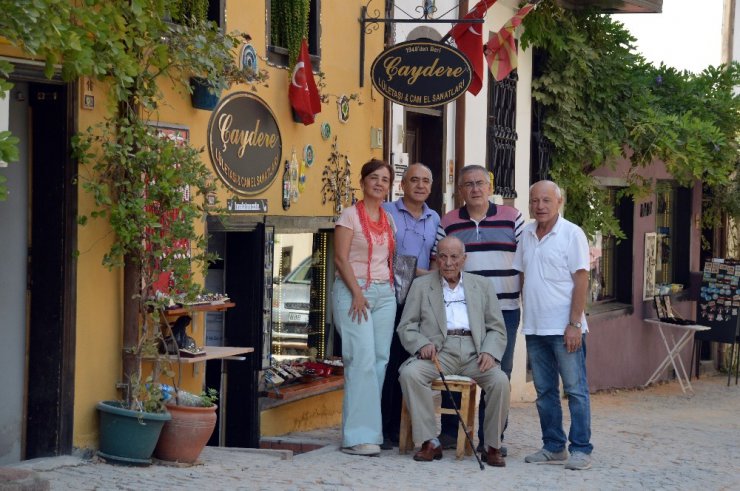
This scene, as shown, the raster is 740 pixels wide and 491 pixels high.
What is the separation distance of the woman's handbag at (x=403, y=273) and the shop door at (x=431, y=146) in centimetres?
381

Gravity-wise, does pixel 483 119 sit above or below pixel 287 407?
above

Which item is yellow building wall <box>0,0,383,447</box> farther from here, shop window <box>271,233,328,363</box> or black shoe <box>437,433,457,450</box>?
black shoe <box>437,433,457,450</box>

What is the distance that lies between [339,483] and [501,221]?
2.18 metres

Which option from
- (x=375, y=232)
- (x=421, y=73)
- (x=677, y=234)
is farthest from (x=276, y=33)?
(x=677, y=234)

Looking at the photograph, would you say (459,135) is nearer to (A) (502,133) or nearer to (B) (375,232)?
(A) (502,133)

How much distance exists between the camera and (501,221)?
8.92m

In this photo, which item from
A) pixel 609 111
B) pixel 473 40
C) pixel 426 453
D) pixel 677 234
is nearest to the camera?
pixel 426 453

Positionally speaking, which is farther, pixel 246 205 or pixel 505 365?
pixel 246 205

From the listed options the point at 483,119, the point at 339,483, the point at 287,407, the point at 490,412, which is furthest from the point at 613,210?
the point at 339,483

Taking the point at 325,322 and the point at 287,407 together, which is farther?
the point at 325,322

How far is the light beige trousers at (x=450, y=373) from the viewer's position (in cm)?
858

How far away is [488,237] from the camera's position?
8.92 m

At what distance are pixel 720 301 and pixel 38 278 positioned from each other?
1256cm

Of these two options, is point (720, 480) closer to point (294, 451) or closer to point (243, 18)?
point (294, 451)
